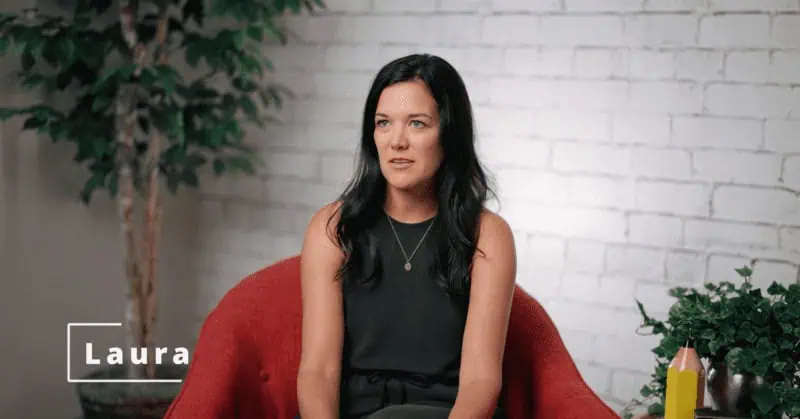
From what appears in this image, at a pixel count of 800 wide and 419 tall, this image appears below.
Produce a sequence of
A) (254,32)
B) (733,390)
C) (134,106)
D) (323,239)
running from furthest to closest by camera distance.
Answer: (134,106)
(254,32)
(733,390)
(323,239)

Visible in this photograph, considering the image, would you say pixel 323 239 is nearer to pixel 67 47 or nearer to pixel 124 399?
pixel 67 47

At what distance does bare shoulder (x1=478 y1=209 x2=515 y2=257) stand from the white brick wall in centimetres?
91

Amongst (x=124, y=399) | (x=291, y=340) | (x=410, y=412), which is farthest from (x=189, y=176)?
(x=410, y=412)

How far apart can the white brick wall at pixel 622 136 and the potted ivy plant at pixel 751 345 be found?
1.56 feet

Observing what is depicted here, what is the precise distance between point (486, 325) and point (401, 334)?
0.15m

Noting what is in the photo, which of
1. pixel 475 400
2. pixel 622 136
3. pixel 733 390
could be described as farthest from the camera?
pixel 622 136

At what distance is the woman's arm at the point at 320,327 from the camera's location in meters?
1.83

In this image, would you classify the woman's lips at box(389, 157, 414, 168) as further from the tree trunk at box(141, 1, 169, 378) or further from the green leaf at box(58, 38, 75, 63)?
the tree trunk at box(141, 1, 169, 378)

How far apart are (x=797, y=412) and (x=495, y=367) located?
0.60m

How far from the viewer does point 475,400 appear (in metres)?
1.79

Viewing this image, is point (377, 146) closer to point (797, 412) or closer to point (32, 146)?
point (797, 412)

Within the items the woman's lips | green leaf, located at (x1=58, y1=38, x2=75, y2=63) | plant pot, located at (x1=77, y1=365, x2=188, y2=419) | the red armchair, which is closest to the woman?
the woman's lips

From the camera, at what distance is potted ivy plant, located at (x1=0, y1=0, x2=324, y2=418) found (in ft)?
9.41

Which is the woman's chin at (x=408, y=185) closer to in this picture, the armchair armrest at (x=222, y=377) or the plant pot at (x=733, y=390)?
the armchair armrest at (x=222, y=377)
